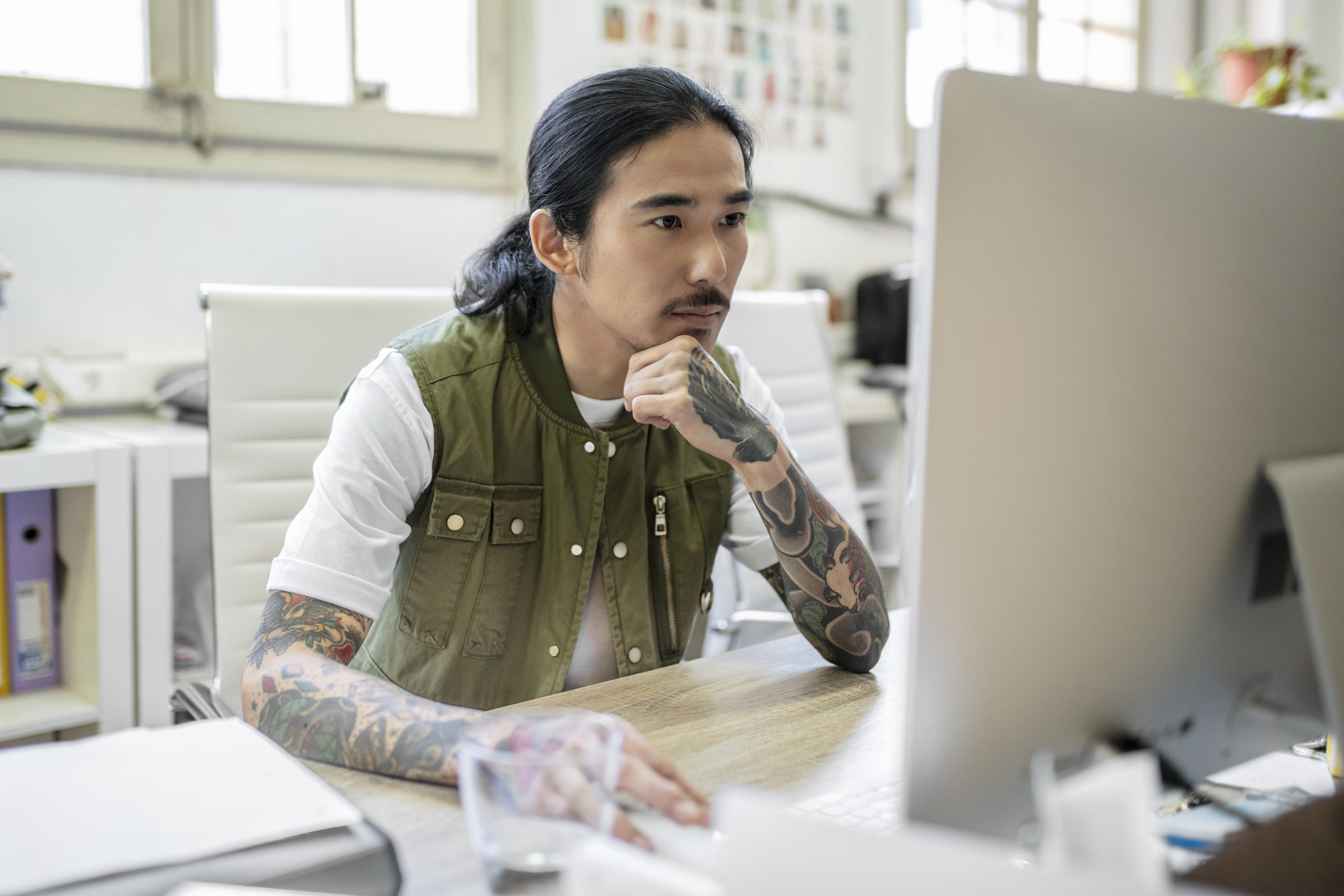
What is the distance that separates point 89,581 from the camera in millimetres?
1651

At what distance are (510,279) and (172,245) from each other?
115cm

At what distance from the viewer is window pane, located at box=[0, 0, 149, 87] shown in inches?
76.2

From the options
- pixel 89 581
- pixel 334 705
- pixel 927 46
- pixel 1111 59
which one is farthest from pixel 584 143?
pixel 1111 59

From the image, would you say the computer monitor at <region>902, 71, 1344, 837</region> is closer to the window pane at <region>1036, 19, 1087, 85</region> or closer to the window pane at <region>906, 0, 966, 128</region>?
the window pane at <region>906, 0, 966, 128</region>

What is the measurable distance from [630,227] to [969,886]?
2.94 feet

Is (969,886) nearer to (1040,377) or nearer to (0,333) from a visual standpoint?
(1040,377)

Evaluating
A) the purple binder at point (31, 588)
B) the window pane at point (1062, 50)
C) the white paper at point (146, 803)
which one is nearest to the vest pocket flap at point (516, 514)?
the white paper at point (146, 803)

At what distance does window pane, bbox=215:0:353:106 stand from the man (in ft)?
3.80

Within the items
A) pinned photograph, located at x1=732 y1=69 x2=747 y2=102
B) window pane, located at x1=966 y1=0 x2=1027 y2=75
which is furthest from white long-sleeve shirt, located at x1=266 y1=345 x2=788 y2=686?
window pane, located at x1=966 y1=0 x2=1027 y2=75

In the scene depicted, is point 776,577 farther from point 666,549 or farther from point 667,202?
point 667,202

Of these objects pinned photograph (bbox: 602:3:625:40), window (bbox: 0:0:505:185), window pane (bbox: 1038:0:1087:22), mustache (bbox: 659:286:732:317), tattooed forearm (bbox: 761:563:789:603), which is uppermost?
window pane (bbox: 1038:0:1087:22)

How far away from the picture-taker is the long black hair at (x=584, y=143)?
119 centimetres

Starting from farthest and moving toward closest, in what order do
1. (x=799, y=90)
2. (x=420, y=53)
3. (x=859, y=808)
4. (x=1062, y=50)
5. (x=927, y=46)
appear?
(x=1062, y=50) → (x=927, y=46) → (x=799, y=90) → (x=420, y=53) → (x=859, y=808)

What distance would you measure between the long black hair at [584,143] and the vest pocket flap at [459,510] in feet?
0.68
